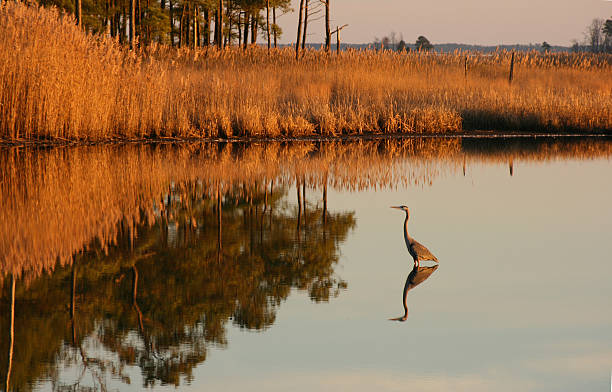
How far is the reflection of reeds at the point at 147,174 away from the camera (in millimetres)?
8500

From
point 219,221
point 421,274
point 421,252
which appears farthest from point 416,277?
point 219,221

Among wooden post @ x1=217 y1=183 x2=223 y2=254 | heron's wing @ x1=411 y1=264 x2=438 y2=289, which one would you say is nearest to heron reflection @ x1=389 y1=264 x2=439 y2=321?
heron's wing @ x1=411 y1=264 x2=438 y2=289

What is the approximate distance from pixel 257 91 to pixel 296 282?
47.0ft

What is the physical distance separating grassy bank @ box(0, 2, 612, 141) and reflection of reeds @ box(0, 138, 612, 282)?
867mm

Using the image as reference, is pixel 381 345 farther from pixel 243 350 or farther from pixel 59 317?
pixel 59 317

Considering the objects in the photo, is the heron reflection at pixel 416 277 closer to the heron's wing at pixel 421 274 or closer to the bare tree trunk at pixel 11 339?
the heron's wing at pixel 421 274

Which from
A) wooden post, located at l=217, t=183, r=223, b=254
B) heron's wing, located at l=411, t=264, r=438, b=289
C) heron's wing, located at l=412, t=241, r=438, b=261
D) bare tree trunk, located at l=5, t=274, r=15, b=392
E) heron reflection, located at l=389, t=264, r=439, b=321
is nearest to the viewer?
bare tree trunk, located at l=5, t=274, r=15, b=392

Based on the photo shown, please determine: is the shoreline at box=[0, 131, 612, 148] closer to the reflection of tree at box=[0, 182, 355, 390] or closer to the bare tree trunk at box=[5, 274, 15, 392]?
the reflection of tree at box=[0, 182, 355, 390]

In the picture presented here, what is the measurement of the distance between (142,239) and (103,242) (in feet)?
1.26

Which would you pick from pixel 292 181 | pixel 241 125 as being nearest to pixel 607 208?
pixel 292 181

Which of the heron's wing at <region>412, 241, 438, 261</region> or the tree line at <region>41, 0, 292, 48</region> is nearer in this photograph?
the heron's wing at <region>412, 241, 438, 261</region>

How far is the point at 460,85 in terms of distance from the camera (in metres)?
26.4

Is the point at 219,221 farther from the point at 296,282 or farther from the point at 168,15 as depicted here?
the point at 168,15

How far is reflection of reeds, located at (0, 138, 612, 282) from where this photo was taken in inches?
335
